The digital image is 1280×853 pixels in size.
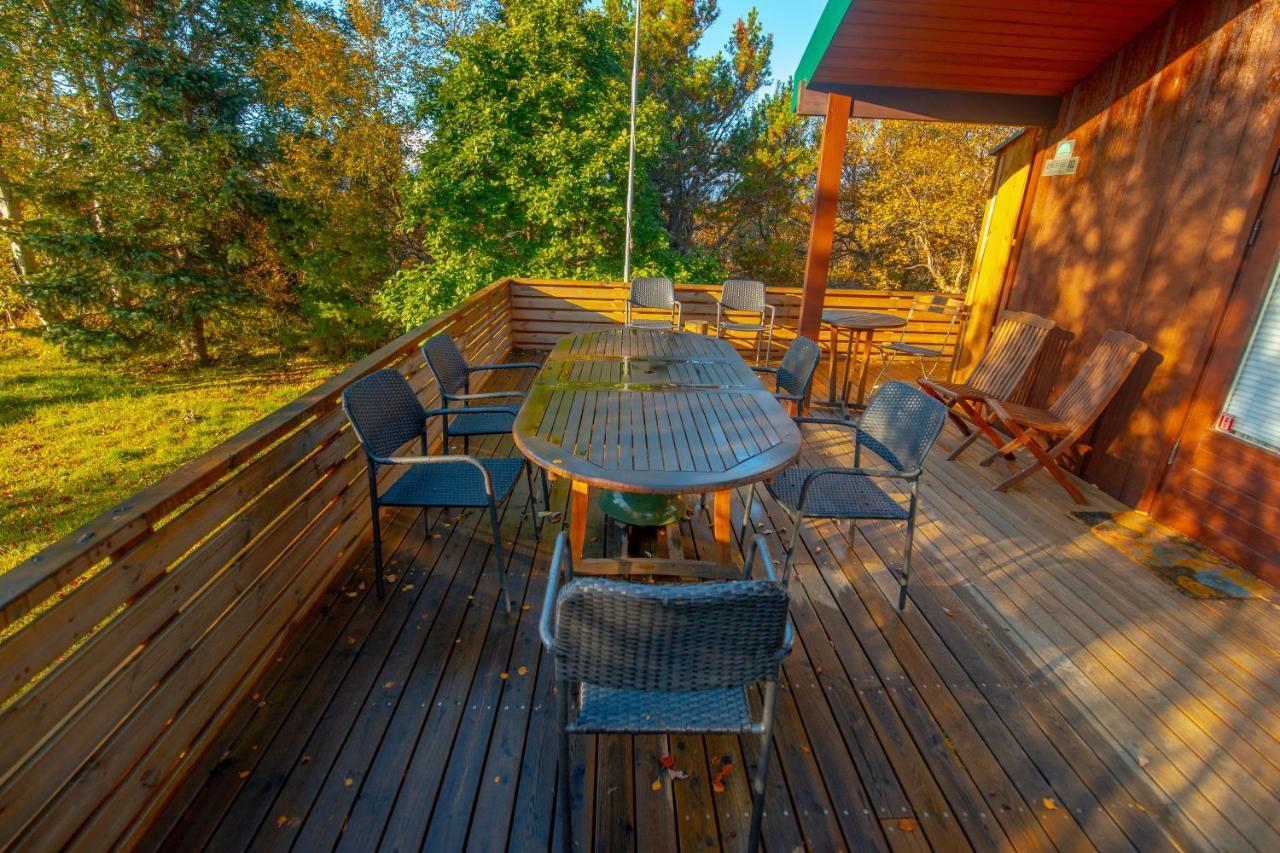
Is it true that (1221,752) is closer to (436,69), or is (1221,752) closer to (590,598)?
(590,598)

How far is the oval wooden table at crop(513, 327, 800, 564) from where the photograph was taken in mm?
1664

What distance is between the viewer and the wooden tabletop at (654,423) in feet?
5.46

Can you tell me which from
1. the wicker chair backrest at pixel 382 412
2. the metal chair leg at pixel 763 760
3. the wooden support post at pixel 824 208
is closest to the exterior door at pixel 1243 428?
the wooden support post at pixel 824 208

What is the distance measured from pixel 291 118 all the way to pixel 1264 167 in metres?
13.7

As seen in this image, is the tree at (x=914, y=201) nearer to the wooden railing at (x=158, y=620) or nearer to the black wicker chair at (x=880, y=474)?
the black wicker chair at (x=880, y=474)

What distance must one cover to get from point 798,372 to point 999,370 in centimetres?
183

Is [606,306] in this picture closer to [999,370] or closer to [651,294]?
[651,294]

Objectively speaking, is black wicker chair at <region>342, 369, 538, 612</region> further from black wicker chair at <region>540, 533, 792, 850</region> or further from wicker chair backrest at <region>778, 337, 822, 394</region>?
wicker chair backrest at <region>778, 337, 822, 394</region>

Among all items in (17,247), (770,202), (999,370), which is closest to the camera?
(999,370)

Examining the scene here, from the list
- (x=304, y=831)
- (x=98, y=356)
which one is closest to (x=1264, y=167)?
(x=304, y=831)

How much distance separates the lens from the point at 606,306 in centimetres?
666

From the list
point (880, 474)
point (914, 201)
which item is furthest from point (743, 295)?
point (914, 201)

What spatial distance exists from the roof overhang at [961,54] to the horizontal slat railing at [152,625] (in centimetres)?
345

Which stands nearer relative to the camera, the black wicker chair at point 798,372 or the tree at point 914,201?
the black wicker chair at point 798,372
